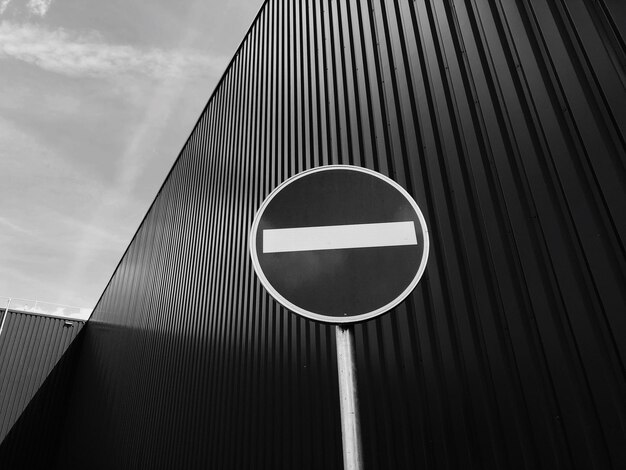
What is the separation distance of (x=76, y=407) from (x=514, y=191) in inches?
607

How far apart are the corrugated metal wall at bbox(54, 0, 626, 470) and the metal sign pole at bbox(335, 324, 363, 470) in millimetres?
1542

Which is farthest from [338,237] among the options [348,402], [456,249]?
[456,249]

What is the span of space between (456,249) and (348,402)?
199 cm

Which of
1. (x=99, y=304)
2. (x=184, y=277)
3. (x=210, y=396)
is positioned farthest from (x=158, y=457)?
(x=99, y=304)

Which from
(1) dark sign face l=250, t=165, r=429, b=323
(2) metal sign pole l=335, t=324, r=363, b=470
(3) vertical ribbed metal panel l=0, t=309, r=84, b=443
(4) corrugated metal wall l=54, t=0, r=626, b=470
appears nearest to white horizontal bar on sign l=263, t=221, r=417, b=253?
(1) dark sign face l=250, t=165, r=429, b=323

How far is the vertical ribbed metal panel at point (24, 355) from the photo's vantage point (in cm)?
1436

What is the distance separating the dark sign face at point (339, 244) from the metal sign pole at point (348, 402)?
2.8 inches

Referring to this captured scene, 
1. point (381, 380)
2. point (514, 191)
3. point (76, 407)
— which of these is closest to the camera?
point (514, 191)

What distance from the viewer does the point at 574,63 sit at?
256 cm

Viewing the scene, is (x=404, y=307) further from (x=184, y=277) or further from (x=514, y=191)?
(x=184, y=277)

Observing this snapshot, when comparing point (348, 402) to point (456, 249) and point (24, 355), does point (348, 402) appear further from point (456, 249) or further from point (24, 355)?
point (24, 355)

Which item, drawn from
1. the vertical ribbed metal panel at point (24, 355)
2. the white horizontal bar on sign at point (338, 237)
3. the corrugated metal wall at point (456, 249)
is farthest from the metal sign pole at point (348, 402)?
the vertical ribbed metal panel at point (24, 355)

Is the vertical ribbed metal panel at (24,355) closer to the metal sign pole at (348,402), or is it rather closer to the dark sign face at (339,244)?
the dark sign face at (339,244)

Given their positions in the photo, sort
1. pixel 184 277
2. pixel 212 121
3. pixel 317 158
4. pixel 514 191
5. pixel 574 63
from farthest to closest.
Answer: pixel 212 121 → pixel 184 277 → pixel 317 158 → pixel 514 191 → pixel 574 63
